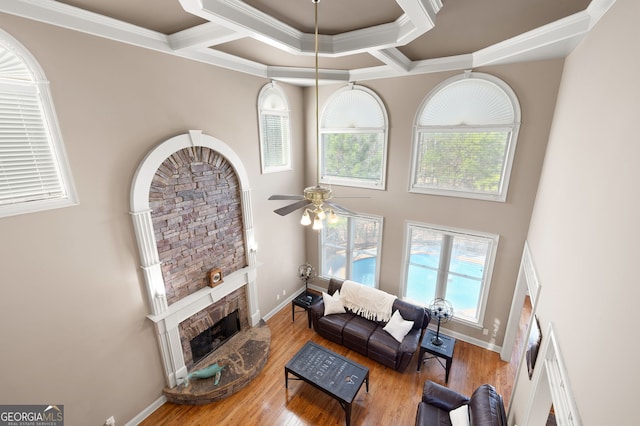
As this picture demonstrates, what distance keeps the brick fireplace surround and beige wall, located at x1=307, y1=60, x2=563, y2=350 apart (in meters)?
2.38

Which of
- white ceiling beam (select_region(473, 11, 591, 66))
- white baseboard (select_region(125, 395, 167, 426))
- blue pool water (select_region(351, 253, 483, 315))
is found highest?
white ceiling beam (select_region(473, 11, 591, 66))

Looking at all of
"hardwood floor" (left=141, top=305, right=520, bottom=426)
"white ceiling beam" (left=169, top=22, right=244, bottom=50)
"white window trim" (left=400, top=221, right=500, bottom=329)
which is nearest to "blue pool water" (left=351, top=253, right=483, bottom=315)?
"white window trim" (left=400, top=221, right=500, bottom=329)

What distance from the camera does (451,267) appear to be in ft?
16.9

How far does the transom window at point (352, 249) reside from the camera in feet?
19.2

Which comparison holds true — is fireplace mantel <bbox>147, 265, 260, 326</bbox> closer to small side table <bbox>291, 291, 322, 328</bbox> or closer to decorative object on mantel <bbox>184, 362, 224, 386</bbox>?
small side table <bbox>291, 291, 322, 328</bbox>

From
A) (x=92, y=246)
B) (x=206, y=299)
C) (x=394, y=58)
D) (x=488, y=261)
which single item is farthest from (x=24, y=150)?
(x=488, y=261)

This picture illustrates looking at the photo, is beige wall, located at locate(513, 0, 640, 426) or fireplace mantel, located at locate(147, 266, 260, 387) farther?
fireplace mantel, located at locate(147, 266, 260, 387)

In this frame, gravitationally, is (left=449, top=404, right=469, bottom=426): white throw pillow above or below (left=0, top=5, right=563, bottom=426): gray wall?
below

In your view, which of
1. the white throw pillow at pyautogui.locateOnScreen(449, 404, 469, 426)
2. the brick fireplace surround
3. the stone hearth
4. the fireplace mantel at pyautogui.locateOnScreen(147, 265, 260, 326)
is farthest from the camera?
the stone hearth

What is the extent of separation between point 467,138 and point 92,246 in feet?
17.9

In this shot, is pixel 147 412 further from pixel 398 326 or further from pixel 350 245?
pixel 350 245

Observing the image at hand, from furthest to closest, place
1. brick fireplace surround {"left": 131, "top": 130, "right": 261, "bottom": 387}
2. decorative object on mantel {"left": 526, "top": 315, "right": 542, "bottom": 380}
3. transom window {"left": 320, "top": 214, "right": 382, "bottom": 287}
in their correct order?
transom window {"left": 320, "top": 214, "right": 382, "bottom": 287}, brick fireplace surround {"left": 131, "top": 130, "right": 261, "bottom": 387}, decorative object on mantel {"left": 526, "top": 315, "right": 542, "bottom": 380}

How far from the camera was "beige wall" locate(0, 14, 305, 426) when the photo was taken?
8.59 feet

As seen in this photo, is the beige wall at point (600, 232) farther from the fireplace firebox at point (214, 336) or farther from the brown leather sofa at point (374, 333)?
the fireplace firebox at point (214, 336)
